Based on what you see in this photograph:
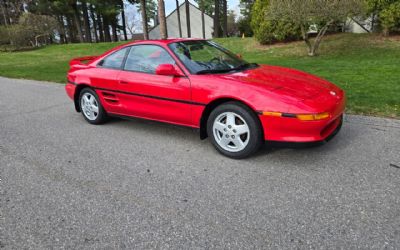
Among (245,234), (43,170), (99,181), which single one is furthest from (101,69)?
(245,234)

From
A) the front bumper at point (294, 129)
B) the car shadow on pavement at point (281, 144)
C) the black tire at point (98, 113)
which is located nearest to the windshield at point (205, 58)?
the car shadow on pavement at point (281, 144)

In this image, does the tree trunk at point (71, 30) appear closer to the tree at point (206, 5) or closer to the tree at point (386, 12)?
the tree at point (206, 5)

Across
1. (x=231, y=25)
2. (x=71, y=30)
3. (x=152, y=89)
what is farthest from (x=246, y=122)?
(x=231, y=25)

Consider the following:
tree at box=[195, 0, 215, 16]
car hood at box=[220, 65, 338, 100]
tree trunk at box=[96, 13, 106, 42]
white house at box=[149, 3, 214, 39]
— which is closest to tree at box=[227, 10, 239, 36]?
tree at box=[195, 0, 215, 16]

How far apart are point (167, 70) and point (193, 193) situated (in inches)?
61.3

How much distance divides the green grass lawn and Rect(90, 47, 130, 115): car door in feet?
12.0

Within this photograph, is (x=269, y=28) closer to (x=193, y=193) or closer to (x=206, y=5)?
(x=193, y=193)

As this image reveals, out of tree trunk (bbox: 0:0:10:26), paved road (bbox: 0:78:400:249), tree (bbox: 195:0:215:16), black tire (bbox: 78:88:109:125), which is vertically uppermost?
tree (bbox: 195:0:215:16)

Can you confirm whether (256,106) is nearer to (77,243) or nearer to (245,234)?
(245,234)

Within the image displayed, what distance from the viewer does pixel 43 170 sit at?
3414 mm

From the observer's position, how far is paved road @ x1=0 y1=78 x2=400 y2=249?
226 cm

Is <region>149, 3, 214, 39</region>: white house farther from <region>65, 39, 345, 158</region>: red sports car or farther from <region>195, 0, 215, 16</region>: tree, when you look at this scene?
<region>65, 39, 345, 158</region>: red sports car

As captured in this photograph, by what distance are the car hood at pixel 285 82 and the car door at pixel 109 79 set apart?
1699mm

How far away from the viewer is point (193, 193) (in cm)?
284
